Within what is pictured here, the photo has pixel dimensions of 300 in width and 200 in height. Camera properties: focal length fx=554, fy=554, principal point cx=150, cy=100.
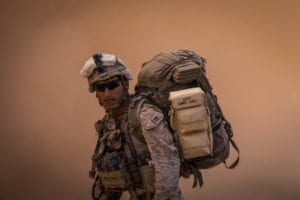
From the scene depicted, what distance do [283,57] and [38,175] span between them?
173 centimetres

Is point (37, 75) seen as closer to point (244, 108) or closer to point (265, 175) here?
point (244, 108)

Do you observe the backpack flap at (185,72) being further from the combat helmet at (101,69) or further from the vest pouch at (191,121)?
the combat helmet at (101,69)

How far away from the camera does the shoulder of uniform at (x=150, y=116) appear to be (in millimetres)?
2213

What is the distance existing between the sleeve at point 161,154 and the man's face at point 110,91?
19 centimetres

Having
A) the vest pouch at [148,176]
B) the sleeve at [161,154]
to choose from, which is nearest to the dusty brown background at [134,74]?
the vest pouch at [148,176]

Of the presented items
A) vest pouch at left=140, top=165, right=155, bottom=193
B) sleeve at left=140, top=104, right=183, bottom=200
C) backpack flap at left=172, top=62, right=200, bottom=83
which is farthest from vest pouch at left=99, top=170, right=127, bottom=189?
backpack flap at left=172, top=62, right=200, bottom=83

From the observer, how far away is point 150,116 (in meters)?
2.23

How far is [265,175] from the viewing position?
3498 millimetres

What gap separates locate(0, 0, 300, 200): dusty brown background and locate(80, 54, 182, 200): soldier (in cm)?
110

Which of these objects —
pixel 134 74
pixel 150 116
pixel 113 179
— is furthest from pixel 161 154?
pixel 134 74

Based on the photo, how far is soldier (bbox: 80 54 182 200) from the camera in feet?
7.22

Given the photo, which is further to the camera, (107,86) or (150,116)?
(107,86)

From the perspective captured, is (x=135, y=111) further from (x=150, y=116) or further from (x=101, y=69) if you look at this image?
(x=101, y=69)

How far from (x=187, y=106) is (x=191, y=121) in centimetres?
6
